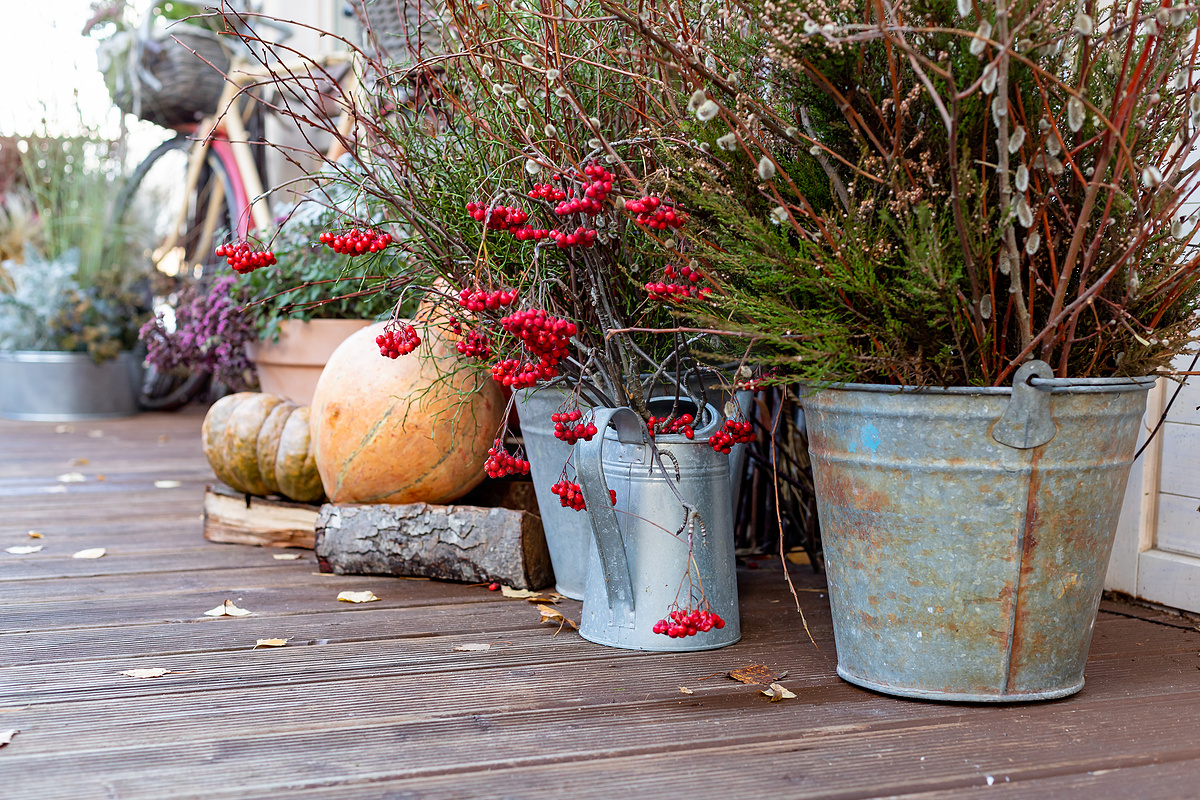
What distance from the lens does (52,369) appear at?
471 cm

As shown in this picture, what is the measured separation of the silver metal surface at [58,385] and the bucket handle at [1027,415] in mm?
4522

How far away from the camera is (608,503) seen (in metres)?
1.46

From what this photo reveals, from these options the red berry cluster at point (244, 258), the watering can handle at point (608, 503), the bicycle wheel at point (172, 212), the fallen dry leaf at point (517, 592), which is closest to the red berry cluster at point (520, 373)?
the watering can handle at point (608, 503)

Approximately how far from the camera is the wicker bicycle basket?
4387mm

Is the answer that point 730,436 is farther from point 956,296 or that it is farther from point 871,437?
point 956,296

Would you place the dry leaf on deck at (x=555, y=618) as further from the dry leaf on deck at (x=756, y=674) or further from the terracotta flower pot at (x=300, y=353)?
the terracotta flower pot at (x=300, y=353)

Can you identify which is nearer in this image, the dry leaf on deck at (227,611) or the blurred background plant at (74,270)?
the dry leaf on deck at (227,611)

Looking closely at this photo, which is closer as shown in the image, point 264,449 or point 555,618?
point 555,618

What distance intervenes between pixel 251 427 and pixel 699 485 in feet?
3.80

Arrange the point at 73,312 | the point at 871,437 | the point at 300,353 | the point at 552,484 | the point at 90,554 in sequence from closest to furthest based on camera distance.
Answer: the point at 871,437
the point at 552,484
the point at 90,554
the point at 300,353
the point at 73,312

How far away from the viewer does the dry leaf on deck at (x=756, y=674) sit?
4.54ft

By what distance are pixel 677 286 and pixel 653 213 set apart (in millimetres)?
118

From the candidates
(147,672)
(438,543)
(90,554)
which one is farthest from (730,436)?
(90,554)

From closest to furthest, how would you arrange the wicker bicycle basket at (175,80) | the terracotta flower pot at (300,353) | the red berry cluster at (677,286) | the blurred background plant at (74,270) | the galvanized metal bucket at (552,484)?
the red berry cluster at (677,286), the galvanized metal bucket at (552,484), the terracotta flower pot at (300,353), the wicker bicycle basket at (175,80), the blurred background plant at (74,270)
